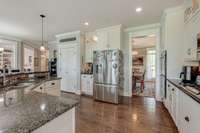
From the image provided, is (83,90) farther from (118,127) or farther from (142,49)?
(142,49)

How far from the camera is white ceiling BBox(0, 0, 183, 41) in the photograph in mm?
2988

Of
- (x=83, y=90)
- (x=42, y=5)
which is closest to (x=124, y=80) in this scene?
(x=83, y=90)

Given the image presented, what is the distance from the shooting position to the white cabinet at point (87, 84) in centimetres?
512

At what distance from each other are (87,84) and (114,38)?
223 centimetres

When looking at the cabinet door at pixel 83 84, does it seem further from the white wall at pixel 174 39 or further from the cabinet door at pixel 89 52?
the white wall at pixel 174 39

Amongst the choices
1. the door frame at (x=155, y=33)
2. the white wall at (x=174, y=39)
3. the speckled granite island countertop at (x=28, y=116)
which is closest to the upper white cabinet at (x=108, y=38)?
the door frame at (x=155, y=33)

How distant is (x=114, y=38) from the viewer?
182 inches

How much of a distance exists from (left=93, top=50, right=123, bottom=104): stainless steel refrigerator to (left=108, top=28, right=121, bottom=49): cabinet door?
493mm

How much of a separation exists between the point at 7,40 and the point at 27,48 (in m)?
1.38

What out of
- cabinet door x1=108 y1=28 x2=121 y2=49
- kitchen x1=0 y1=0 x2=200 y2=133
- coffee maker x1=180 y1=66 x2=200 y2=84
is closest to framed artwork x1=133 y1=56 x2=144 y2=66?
kitchen x1=0 y1=0 x2=200 y2=133

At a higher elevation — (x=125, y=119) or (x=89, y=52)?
(x=89, y=52)

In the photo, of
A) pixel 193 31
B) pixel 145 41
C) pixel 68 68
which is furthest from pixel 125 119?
pixel 145 41

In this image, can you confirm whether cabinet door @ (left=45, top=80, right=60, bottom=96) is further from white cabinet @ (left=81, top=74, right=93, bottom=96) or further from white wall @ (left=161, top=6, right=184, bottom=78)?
white wall @ (left=161, top=6, right=184, bottom=78)

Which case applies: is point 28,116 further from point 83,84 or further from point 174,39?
point 83,84
